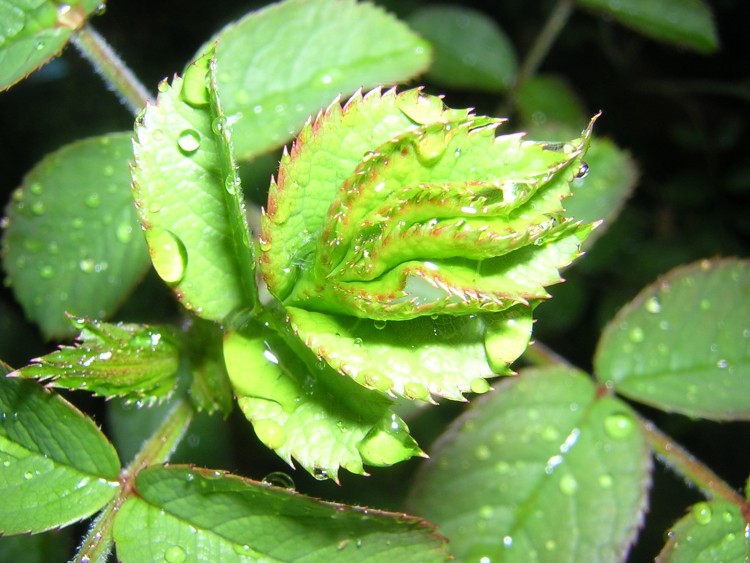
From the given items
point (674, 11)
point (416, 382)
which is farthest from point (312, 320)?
point (674, 11)

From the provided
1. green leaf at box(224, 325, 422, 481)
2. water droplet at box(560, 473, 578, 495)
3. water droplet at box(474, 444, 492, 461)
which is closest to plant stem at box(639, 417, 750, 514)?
water droplet at box(560, 473, 578, 495)

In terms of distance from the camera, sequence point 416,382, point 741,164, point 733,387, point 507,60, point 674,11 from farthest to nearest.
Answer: point 741,164, point 507,60, point 674,11, point 733,387, point 416,382

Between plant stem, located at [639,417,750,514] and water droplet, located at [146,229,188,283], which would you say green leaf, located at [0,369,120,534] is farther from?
plant stem, located at [639,417,750,514]

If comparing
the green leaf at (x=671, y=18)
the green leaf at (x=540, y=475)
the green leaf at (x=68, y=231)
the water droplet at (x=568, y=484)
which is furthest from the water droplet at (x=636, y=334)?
the green leaf at (x=68, y=231)

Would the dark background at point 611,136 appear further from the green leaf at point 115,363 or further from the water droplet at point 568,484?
the green leaf at point 115,363

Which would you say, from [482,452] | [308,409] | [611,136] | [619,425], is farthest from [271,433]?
[611,136]

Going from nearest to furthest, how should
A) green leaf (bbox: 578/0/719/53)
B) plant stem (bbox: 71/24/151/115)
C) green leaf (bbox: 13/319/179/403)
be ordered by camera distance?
green leaf (bbox: 13/319/179/403) → plant stem (bbox: 71/24/151/115) → green leaf (bbox: 578/0/719/53)

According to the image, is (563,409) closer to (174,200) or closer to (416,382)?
(416,382)
